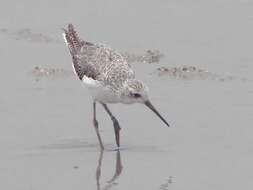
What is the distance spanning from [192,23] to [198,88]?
3.13 m

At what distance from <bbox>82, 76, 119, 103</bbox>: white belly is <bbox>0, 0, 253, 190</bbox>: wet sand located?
0.58 m

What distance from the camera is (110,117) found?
487 inches

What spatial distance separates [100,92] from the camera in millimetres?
11672

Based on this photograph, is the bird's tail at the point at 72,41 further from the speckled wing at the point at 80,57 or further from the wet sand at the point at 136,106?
the wet sand at the point at 136,106

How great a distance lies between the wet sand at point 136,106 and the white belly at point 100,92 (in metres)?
0.58

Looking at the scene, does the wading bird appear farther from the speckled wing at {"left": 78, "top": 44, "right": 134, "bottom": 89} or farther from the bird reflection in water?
the bird reflection in water

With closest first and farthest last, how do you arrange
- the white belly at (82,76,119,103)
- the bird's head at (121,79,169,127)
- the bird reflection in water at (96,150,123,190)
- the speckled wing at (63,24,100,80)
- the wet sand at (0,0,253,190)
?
the bird reflection in water at (96,150,123,190) → the wet sand at (0,0,253,190) → the bird's head at (121,79,169,127) → the white belly at (82,76,119,103) → the speckled wing at (63,24,100,80)

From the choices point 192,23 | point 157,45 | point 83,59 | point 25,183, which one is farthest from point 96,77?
point 192,23

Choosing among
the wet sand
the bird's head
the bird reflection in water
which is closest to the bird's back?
the bird's head

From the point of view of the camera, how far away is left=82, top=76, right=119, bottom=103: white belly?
11586 millimetres

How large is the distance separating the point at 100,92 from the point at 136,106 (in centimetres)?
142

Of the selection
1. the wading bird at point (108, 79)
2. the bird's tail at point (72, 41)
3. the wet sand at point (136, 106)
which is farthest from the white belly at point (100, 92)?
the bird's tail at point (72, 41)

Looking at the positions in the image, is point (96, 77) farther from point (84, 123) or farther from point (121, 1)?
point (121, 1)

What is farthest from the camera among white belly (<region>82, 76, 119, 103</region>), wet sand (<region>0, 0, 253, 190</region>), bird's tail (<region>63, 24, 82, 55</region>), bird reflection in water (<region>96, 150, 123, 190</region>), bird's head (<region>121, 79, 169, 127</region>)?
bird's tail (<region>63, 24, 82, 55</region>)
